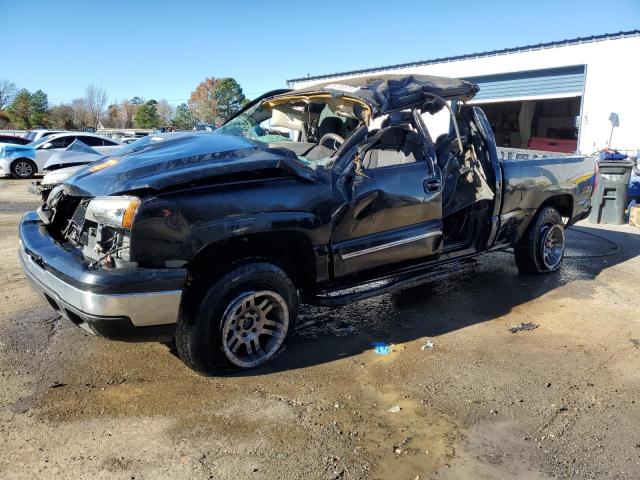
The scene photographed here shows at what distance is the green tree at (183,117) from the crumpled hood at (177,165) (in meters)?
68.0

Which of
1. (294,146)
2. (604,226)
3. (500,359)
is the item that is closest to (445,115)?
(294,146)

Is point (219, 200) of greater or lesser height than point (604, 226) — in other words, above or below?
above

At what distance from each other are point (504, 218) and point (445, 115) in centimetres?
126

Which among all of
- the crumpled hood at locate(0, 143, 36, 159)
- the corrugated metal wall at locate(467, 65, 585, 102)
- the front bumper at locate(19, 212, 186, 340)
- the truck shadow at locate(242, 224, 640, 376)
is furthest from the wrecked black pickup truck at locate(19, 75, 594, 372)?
the crumpled hood at locate(0, 143, 36, 159)

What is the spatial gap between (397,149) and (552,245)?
2877 millimetres

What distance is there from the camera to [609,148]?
15922mm

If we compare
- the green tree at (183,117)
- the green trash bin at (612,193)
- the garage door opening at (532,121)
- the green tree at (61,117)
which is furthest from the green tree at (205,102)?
the green trash bin at (612,193)

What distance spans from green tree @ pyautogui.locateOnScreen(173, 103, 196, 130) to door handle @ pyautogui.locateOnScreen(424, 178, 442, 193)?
67.9 metres

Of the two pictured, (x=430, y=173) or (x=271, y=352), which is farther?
(x=430, y=173)

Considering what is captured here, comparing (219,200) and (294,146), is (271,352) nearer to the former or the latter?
(219,200)

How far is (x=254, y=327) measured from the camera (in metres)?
3.68

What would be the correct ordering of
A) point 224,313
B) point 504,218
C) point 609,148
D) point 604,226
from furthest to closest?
point 609,148, point 604,226, point 504,218, point 224,313

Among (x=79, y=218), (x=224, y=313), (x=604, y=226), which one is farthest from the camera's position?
(x=604, y=226)

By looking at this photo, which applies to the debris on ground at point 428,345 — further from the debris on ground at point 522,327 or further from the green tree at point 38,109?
the green tree at point 38,109
